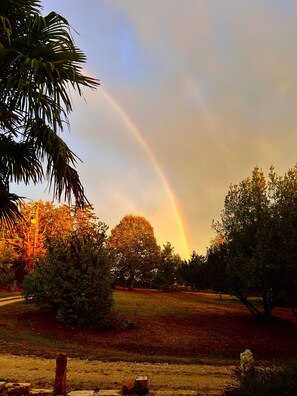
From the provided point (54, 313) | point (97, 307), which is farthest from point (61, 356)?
point (54, 313)

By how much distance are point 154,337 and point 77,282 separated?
Answer: 13.2ft

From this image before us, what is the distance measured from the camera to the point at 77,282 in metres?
17.7

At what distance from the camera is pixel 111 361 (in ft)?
35.8

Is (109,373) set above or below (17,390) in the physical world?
below

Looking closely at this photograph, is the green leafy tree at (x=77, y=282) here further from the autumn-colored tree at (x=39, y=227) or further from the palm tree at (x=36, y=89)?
the autumn-colored tree at (x=39, y=227)

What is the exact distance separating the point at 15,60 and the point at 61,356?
4.62 metres

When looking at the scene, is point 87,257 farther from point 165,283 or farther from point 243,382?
point 165,283

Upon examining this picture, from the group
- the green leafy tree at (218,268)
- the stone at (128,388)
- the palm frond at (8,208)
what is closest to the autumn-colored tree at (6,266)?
the green leafy tree at (218,268)

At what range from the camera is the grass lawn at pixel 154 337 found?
1301 cm

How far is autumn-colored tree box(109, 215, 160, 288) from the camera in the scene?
50.4 m

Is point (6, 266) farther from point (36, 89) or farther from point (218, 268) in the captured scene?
point (36, 89)

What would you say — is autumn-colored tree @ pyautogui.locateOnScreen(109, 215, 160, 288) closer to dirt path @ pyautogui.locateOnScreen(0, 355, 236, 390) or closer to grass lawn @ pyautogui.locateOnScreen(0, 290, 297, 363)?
grass lawn @ pyautogui.locateOnScreen(0, 290, 297, 363)

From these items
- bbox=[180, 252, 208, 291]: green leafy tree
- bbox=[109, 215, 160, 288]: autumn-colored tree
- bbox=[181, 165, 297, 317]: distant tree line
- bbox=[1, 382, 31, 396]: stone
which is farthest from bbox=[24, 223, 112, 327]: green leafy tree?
bbox=[109, 215, 160, 288]: autumn-colored tree

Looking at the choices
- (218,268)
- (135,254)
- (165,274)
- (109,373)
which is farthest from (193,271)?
(109,373)
